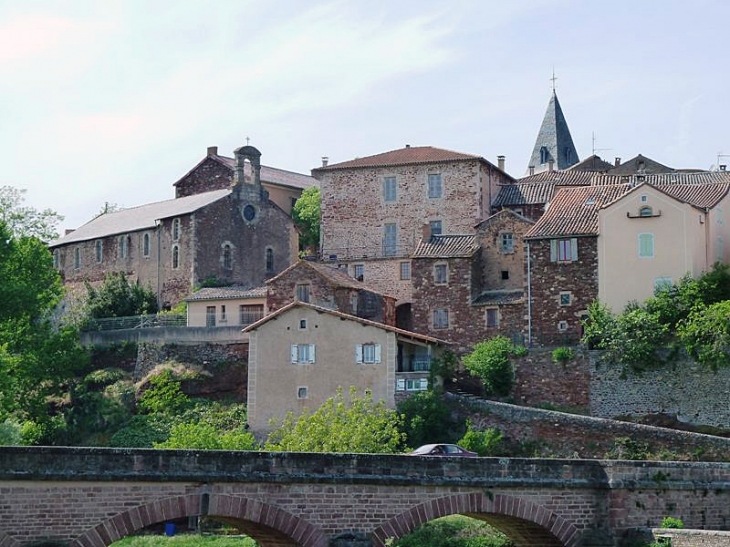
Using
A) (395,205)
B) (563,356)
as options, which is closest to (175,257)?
(395,205)

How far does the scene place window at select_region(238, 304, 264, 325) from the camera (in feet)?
213

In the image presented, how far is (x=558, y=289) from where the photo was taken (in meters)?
59.0

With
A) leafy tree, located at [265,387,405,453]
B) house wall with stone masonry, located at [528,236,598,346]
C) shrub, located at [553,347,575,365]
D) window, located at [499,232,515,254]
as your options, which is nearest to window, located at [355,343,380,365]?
leafy tree, located at [265,387,405,453]

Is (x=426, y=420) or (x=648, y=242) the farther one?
(x=648, y=242)

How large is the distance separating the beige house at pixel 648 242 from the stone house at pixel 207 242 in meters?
19.4

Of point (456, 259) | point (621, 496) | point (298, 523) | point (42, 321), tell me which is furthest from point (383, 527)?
point (42, 321)

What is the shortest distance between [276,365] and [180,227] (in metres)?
16.9

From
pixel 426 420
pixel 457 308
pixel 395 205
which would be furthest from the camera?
pixel 395 205

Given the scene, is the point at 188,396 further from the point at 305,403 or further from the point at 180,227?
the point at 180,227

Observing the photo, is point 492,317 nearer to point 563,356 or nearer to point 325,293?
point 563,356

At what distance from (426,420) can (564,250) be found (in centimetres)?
935

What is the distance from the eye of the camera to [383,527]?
34.3 m

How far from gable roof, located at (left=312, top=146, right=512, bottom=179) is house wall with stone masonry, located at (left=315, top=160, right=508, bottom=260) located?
0.20m

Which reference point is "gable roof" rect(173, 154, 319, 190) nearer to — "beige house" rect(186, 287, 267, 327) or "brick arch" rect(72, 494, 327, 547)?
"beige house" rect(186, 287, 267, 327)
